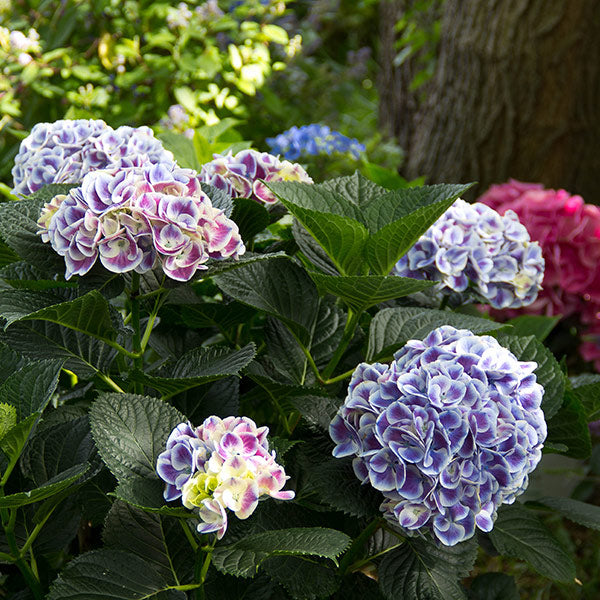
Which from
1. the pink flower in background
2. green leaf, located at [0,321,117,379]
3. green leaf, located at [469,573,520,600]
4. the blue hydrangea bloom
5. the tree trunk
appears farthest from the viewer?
the tree trunk

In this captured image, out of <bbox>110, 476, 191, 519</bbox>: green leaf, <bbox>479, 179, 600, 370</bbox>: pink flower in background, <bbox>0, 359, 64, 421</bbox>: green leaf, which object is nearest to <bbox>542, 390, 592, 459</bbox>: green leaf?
<bbox>110, 476, 191, 519</bbox>: green leaf

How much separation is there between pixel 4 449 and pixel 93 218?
0.25 meters

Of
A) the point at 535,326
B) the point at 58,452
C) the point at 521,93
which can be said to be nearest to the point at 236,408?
the point at 58,452

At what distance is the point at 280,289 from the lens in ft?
3.35

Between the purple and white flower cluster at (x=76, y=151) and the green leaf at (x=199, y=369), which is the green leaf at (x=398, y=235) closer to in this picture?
the green leaf at (x=199, y=369)

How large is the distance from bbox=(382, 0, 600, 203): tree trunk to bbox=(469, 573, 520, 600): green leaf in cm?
190

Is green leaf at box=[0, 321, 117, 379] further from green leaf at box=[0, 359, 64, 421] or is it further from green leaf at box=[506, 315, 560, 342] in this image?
green leaf at box=[506, 315, 560, 342]

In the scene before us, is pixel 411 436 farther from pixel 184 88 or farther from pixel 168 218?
pixel 184 88

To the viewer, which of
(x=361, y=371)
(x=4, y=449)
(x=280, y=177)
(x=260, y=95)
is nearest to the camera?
(x=4, y=449)

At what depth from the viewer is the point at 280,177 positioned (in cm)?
116

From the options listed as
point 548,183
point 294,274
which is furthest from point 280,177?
point 548,183

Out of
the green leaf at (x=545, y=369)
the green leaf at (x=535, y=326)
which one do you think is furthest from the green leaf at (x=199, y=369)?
the green leaf at (x=535, y=326)

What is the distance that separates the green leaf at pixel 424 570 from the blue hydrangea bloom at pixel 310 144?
1.62 metres

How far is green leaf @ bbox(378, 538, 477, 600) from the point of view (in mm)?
908
